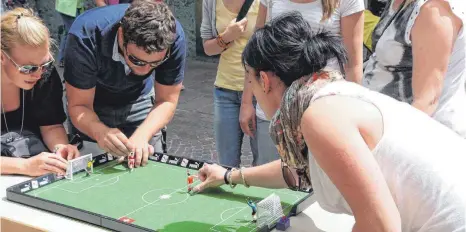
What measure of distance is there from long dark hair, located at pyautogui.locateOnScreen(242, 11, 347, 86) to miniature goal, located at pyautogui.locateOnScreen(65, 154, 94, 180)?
932mm

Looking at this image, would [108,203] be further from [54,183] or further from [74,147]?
[74,147]

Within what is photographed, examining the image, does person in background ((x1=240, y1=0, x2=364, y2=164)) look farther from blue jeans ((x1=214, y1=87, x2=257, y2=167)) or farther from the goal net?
the goal net

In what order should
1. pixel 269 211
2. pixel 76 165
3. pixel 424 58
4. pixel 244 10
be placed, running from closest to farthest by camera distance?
pixel 269 211, pixel 424 58, pixel 76 165, pixel 244 10

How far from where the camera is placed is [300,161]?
167cm

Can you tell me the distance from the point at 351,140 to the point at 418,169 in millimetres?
226

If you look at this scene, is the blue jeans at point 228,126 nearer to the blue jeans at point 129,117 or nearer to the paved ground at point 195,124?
the blue jeans at point 129,117

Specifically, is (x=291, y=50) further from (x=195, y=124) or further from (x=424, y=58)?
(x=195, y=124)

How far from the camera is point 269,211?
182 cm

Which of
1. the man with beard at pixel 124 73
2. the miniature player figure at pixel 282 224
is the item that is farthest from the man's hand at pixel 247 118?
the miniature player figure at pixel 282 224

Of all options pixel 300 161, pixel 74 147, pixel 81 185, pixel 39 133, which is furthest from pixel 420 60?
pixel 39 133

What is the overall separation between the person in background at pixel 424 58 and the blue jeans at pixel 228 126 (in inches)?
35.7

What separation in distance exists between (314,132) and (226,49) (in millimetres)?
1740

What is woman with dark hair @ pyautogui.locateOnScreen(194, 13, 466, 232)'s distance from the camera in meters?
1.40

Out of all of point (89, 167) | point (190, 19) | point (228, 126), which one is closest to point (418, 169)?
point (89, 167)
